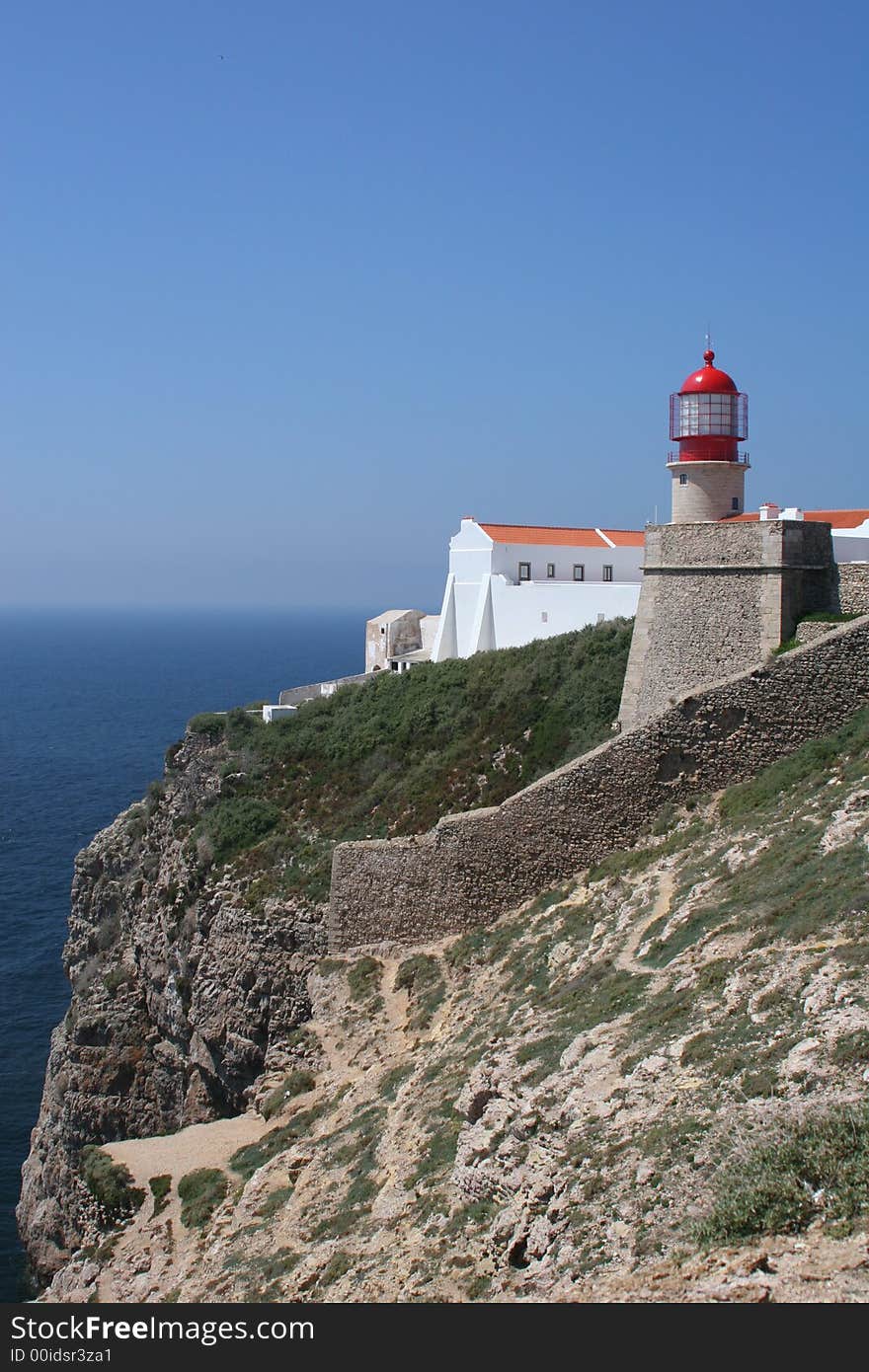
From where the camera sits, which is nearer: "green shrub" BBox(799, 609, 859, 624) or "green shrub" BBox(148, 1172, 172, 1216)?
"green shrub" BBox(148, 1172, 172, 1216)

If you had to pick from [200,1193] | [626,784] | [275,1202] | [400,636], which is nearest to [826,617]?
[626,784]

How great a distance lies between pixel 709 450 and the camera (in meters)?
26.6

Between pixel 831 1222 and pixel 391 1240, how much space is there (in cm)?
534

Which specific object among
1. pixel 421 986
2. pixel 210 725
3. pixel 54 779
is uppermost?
pixel 210 725

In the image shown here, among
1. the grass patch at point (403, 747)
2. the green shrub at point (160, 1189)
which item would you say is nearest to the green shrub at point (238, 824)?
the grass patch at point (403, 747)

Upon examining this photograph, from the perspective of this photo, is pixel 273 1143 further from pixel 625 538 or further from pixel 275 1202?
pixel 625 538

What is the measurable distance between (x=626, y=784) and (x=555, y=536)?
816 inches

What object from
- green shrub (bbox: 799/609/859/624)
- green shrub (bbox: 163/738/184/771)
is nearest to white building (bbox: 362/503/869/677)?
green shrub (bbox: 163/738/184/771)

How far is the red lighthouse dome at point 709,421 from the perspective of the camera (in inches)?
1043

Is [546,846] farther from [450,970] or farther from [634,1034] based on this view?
[634,1034]

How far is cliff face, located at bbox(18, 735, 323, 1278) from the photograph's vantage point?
23484 mm

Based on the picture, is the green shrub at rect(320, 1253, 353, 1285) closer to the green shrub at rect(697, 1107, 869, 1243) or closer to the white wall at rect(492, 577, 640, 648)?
the green shrub at rect(697, 1107, 869, 1243)

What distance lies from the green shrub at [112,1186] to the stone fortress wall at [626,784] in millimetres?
6528

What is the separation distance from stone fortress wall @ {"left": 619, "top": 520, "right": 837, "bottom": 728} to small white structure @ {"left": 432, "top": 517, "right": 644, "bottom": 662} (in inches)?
441
